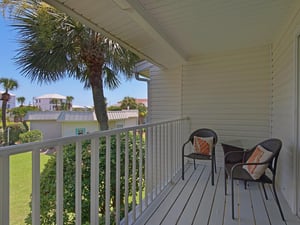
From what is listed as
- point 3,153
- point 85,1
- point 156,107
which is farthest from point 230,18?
point 156,107

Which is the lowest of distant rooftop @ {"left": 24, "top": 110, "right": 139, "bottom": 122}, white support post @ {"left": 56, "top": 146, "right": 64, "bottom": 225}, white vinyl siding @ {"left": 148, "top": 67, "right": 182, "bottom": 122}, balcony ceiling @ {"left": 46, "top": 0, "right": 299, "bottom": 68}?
white support post @ {"left": 56, "top": 146, "right": 64, "bottom": 225}

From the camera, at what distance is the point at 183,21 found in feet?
10.2

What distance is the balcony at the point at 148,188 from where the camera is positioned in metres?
1.39

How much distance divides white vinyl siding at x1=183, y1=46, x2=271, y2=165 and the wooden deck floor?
4.25 ft

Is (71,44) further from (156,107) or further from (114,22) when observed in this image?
(114,22)

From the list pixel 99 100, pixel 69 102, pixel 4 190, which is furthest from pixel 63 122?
pixel 4 190

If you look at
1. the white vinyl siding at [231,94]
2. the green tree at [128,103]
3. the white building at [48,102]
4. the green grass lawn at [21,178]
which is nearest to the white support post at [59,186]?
the green grass lawn at [21,178]

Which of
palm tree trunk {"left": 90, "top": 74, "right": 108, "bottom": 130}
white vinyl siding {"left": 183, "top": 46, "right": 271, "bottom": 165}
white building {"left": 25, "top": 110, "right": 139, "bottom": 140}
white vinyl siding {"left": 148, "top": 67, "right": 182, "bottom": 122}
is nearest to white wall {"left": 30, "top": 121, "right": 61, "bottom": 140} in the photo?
white building {"left": 25, "top": 110, "right": 139, "bottom": 140}

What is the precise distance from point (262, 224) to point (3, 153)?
7.89ft

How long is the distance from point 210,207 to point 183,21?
2221 mm

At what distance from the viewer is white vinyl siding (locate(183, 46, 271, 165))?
4.53 m

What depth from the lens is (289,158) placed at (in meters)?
2.98

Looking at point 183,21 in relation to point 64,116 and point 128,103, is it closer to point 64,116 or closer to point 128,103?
point 64,116

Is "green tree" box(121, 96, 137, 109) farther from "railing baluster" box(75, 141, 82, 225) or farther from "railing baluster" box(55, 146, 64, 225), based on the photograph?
"railing baluster" box(55, 146, 64, 225)
